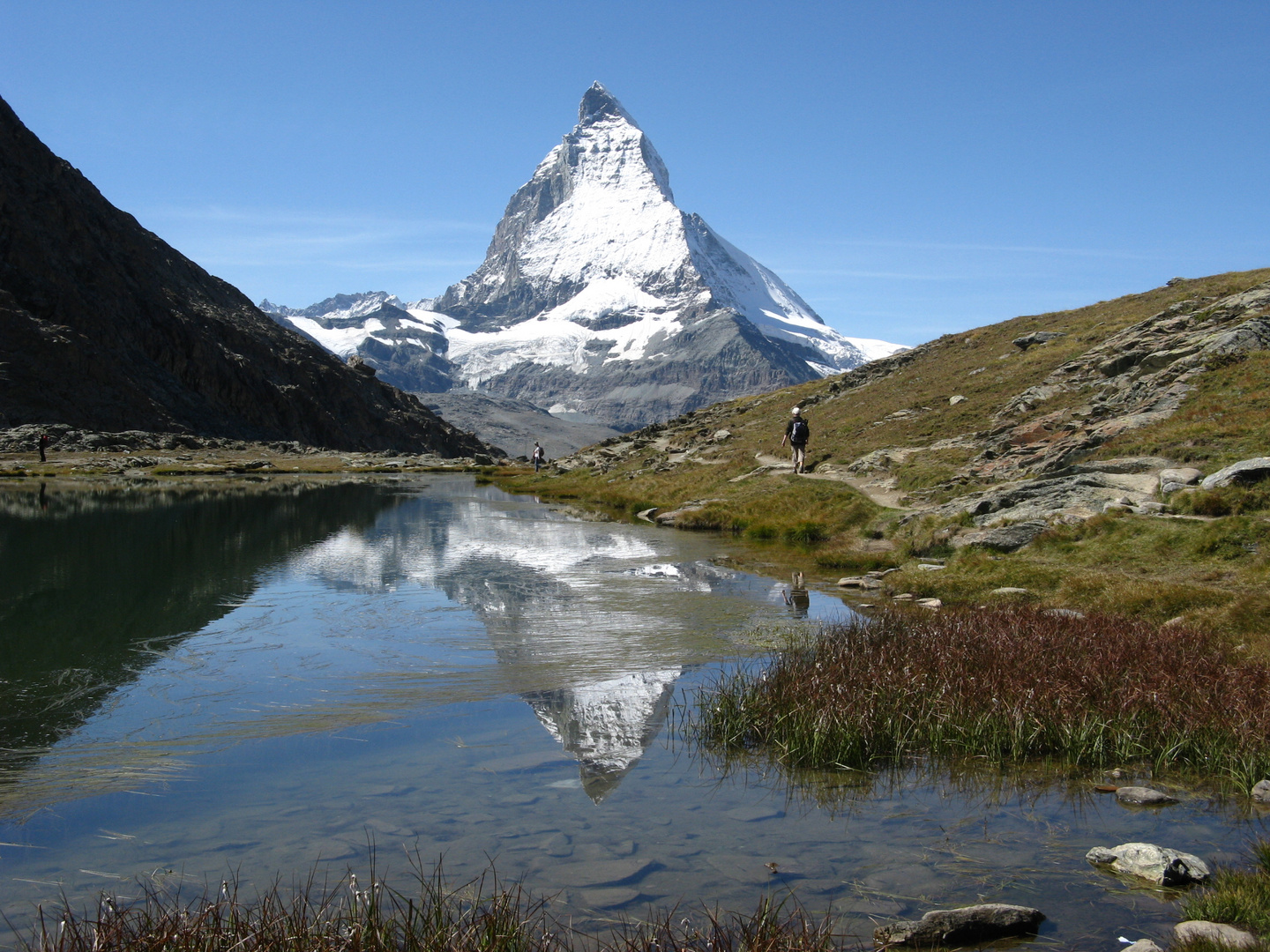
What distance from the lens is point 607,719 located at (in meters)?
13.4

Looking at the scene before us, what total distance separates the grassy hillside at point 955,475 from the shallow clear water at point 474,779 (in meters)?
5.68

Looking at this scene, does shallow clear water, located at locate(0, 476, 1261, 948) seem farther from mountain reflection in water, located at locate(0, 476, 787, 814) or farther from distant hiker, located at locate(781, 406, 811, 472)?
distant hiker, located at locate(781, 406, 811, 472)

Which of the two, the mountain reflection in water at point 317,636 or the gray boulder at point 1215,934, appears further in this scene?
the mountain reflection in water at point 317,636

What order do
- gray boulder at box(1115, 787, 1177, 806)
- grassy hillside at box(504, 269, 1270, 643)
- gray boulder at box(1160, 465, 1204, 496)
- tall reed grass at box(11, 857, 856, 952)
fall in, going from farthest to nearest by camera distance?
gray boulder at box(1160, 465, 1204, 496)
grassy hillside at box(504, 269, 1270, 643)
gray boulder at box(1115, 787, 1177, 806)
tall reed grass at box(11, 857, 856, 952)

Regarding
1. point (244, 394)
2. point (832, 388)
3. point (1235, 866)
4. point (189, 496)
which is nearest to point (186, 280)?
point (244, 394)

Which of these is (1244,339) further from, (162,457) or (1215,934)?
(162,457)

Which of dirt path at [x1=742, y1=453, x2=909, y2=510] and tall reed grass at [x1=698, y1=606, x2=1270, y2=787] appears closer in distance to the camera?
tall reed grass at [x1=698, y1=606, x2=1270, y2=787]

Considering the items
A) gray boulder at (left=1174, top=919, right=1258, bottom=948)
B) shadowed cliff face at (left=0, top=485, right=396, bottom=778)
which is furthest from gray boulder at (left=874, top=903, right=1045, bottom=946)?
shadowed cliff face at (left=0, top=485, right=396, bottom=778)

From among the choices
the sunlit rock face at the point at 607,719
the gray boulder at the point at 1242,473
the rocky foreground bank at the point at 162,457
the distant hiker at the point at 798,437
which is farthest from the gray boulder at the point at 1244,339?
the rocky foreground bank at the point at 162,457

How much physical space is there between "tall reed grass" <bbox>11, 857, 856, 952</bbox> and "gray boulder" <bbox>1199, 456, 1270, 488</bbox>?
19994mm

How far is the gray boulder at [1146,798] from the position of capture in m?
9.91

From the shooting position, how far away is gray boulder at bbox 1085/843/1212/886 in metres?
7.99

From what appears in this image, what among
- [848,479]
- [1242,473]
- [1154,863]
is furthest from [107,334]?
[1154,863]

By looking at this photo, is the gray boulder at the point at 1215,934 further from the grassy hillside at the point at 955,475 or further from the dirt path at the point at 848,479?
the dirt path at the point at 848,479
